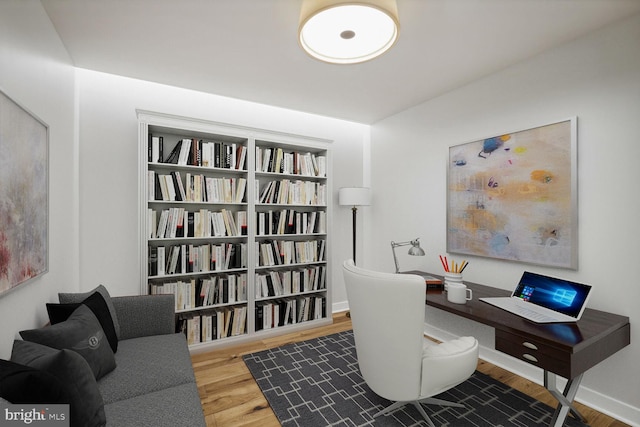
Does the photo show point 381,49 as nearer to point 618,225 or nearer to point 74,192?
point 618,225

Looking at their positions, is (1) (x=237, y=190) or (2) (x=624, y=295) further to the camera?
(1) (x=237, y=190)

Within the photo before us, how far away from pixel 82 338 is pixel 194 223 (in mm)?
1424

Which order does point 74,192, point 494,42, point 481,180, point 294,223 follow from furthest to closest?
point 294,223
point 481,180
point 74,192
point 494,42

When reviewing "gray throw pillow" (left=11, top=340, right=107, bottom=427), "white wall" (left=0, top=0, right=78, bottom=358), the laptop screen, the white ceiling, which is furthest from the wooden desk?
"white wall" (left=0, top=0, right=78, bottom=358)

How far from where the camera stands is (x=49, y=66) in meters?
1.84

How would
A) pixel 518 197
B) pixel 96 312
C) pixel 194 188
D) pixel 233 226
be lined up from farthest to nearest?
pixel 233 226, pixel 194 188, pixel 518 197, pixel 96 312

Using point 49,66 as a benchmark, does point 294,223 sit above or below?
below

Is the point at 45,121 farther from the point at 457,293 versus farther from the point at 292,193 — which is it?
the point at 457,293

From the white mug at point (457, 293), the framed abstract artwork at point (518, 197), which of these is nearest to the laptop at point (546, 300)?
the white mug at point (457, 293)

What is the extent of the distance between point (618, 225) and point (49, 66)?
3.77 m

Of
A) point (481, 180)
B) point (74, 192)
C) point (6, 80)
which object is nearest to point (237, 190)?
point (74, 192)

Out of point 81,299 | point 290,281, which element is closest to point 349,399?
point 290,281

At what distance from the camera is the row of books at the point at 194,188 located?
2.61m

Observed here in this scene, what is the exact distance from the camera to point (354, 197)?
137 inches
